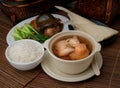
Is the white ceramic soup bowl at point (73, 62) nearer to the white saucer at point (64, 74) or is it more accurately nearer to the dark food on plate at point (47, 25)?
the white saucer at point (64, 74)

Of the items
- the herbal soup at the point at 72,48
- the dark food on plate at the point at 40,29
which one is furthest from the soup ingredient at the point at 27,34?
the herbal soup at the point at 72,48

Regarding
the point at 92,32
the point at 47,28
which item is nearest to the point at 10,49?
the point at 47,28

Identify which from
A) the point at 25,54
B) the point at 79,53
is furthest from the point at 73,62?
the point at 25,54

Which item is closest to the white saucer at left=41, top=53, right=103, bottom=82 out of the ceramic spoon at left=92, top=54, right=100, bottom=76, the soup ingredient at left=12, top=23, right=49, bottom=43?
the ceramic spoon at left=92, top=54, right=100, bottom=76

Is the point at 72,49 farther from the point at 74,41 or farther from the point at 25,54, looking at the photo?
the point at 25,54

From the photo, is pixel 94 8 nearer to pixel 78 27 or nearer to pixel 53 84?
pixel 78 27

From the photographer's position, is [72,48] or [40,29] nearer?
[72,48]

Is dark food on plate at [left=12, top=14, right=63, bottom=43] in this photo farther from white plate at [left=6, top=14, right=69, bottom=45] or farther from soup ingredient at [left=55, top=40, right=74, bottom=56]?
soup ingredient at [left=55, top=40, right=74, bottom=56]
